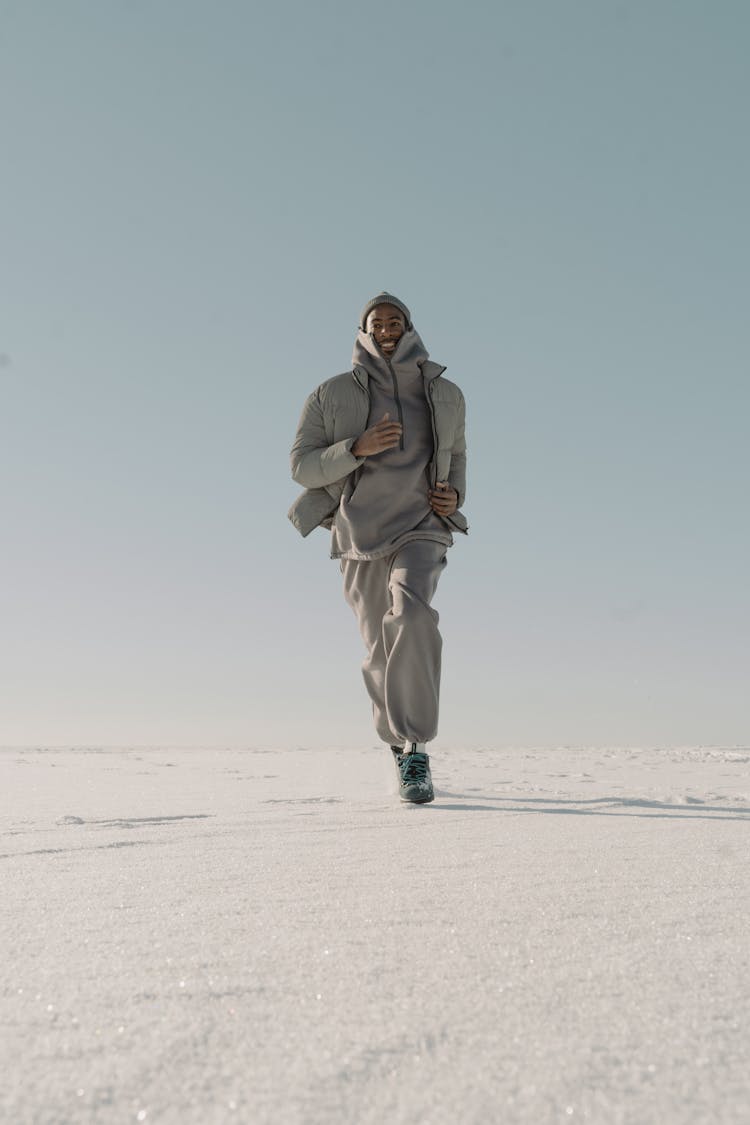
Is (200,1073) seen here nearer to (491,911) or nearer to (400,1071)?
(400,1071)

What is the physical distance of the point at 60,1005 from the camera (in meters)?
0.85

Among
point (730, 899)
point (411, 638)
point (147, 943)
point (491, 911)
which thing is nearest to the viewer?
point (147, 943)

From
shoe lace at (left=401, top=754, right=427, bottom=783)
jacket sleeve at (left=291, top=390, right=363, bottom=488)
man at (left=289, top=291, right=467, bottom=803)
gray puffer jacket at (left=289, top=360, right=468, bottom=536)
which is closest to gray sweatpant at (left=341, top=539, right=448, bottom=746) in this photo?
man at (left=289, top=291, right=467, bottom=803)

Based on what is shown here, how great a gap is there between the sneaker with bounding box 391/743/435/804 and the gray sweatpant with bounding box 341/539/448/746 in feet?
0.17

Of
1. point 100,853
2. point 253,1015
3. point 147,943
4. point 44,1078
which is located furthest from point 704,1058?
point 100,853

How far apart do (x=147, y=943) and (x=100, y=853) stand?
0.89 m

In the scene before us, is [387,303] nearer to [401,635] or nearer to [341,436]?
[341,436]

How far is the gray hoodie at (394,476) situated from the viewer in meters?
3.97

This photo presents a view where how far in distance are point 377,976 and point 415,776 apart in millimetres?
2405

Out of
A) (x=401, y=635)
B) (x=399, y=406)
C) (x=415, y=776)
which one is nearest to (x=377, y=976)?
(x=415, y=776)

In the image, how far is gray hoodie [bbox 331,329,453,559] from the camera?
3.97m

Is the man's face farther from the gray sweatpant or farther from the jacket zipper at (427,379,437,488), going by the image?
the gray sweatpant

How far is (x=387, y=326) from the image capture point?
14.0 ft

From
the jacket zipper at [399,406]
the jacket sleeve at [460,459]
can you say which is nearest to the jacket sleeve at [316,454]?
the jacket zipper at [399,406]
